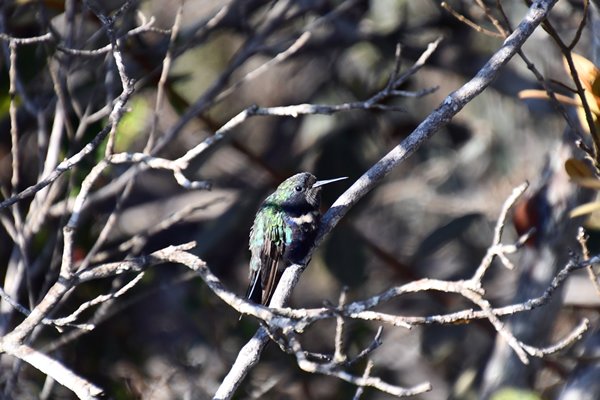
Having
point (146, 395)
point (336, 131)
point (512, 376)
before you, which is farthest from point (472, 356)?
point (146, 395)

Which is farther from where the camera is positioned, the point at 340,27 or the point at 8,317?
the point at 340,27

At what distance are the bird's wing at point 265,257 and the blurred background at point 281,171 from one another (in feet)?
1.36

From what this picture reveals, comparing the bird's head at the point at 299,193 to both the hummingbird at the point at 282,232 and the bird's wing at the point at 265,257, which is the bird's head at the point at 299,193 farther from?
the bird's wing at the point at 265,257

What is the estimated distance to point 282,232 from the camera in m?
4.54

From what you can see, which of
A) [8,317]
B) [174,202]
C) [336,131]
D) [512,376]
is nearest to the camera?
[8,317]

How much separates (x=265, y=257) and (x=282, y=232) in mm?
164

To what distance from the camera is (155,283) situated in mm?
6598

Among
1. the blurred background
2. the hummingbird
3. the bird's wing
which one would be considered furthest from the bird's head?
the blurred background

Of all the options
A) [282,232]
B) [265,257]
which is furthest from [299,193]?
[265,257]

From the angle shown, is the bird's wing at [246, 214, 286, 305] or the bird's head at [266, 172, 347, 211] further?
the bird's head at [266, 172, 347, 211]

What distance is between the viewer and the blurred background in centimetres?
517

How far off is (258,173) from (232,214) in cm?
79

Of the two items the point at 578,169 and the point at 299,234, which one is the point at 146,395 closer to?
the point at 299,234

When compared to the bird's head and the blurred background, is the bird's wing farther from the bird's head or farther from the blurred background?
the blurred background
